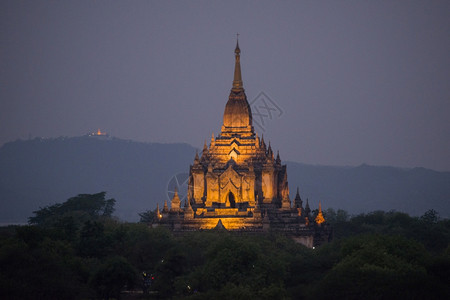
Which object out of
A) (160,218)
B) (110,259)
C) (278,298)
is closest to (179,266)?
(110,259)

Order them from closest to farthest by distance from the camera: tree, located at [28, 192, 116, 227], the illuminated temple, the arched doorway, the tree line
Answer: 1. the tree line
2. the illuminated temple
3. the arched doorway
4. tree, located at [28, 192, 116, 227]

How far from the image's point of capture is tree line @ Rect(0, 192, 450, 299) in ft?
178

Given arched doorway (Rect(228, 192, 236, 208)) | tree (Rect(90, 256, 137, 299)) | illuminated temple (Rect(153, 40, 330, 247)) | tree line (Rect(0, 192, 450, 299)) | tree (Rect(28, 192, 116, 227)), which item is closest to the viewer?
tree line (Rect(0, 192, 450, 299))

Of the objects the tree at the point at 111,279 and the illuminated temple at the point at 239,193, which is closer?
the tree at the point at 111,279

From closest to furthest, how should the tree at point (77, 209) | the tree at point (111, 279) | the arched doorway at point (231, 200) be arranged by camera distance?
the tree at point (111, 279)
the arched doorway at point (231, 200)
the tree at point (77, 209)

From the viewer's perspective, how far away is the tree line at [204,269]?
54.1m

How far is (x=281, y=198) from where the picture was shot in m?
92.5

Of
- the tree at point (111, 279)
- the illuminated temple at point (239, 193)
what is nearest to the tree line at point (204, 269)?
the tree at point (111, 279)

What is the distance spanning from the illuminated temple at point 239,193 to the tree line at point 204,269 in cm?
1058

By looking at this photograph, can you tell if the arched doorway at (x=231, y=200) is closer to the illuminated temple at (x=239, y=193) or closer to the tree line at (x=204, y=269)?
the illuminated temple at (x=239, y=193)

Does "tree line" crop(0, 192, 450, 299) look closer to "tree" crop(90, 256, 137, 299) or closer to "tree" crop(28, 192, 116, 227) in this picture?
"tree" crop(90, 256, 137, 299)

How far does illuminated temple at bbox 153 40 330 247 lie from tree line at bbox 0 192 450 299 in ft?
34.7

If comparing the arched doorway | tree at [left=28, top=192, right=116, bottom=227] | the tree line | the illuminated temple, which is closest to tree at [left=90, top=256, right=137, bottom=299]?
the tree line

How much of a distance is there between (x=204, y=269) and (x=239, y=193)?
29798 millimetres
